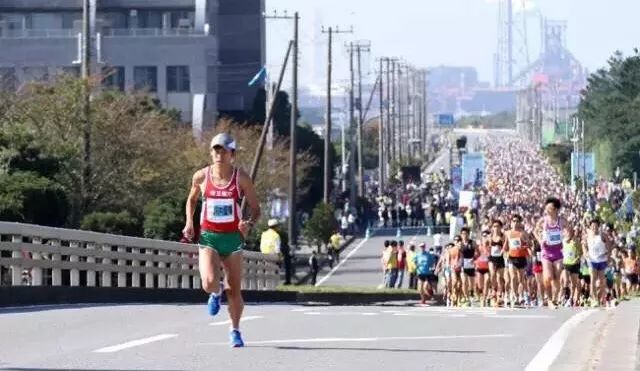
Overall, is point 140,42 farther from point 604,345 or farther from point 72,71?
point 604,345

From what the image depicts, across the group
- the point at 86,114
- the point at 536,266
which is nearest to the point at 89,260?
the point at 536,266

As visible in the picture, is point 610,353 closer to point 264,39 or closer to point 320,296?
point 320,296

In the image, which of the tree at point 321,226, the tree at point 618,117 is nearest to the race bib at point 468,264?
the tree at point 321,226

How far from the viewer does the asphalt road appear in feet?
45.5

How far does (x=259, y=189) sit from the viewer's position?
73.9 meters

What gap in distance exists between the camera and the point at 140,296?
1150 inches

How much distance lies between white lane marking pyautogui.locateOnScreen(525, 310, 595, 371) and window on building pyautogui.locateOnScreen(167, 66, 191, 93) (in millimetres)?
80690

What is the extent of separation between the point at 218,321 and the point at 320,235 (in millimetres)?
60311

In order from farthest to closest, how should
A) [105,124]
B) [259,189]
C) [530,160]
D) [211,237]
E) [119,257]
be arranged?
[530,160]
[259,189]
[105,124]
[119,257]
[211,237]

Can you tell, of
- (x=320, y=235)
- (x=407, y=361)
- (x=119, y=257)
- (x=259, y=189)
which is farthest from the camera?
(x=320, y=235)

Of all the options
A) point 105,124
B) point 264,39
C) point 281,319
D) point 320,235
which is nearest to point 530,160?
point 264,39

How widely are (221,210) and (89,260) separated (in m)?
12.3

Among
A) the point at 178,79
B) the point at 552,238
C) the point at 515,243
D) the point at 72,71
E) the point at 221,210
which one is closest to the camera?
the point at 221,210

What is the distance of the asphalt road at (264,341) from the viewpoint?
45.5 ft
